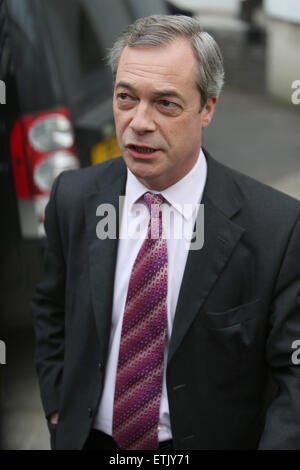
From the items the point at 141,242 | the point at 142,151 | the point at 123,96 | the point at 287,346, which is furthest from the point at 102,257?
the point at 287,346

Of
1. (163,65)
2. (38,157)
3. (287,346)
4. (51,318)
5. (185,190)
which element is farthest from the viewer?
(38,157)

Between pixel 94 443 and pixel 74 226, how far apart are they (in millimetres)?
749

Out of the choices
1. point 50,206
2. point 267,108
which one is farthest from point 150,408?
point 267,108

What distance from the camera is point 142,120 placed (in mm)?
1829

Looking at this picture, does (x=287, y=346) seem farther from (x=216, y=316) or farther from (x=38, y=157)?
(x=38, y=157)

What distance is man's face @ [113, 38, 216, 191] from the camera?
1817 mm

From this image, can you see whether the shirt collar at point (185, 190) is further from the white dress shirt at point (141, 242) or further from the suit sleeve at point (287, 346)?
the suit sleeve at point (287, 346)

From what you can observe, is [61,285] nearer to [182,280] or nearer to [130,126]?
[182,280]

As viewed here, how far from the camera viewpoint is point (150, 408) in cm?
203

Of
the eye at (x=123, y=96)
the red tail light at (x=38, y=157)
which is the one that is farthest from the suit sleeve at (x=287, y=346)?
the red tail light at (x=38, y=157)

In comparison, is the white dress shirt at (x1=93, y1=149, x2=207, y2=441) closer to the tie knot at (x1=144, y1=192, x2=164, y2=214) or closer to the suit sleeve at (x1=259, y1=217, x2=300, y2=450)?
the tie knot at (x1=144, y1=192, x2=164, y2=214)

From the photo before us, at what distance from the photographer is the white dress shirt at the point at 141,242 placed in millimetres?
2023

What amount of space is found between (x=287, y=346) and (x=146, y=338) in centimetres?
43

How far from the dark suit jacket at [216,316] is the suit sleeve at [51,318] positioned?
44 millimetres
